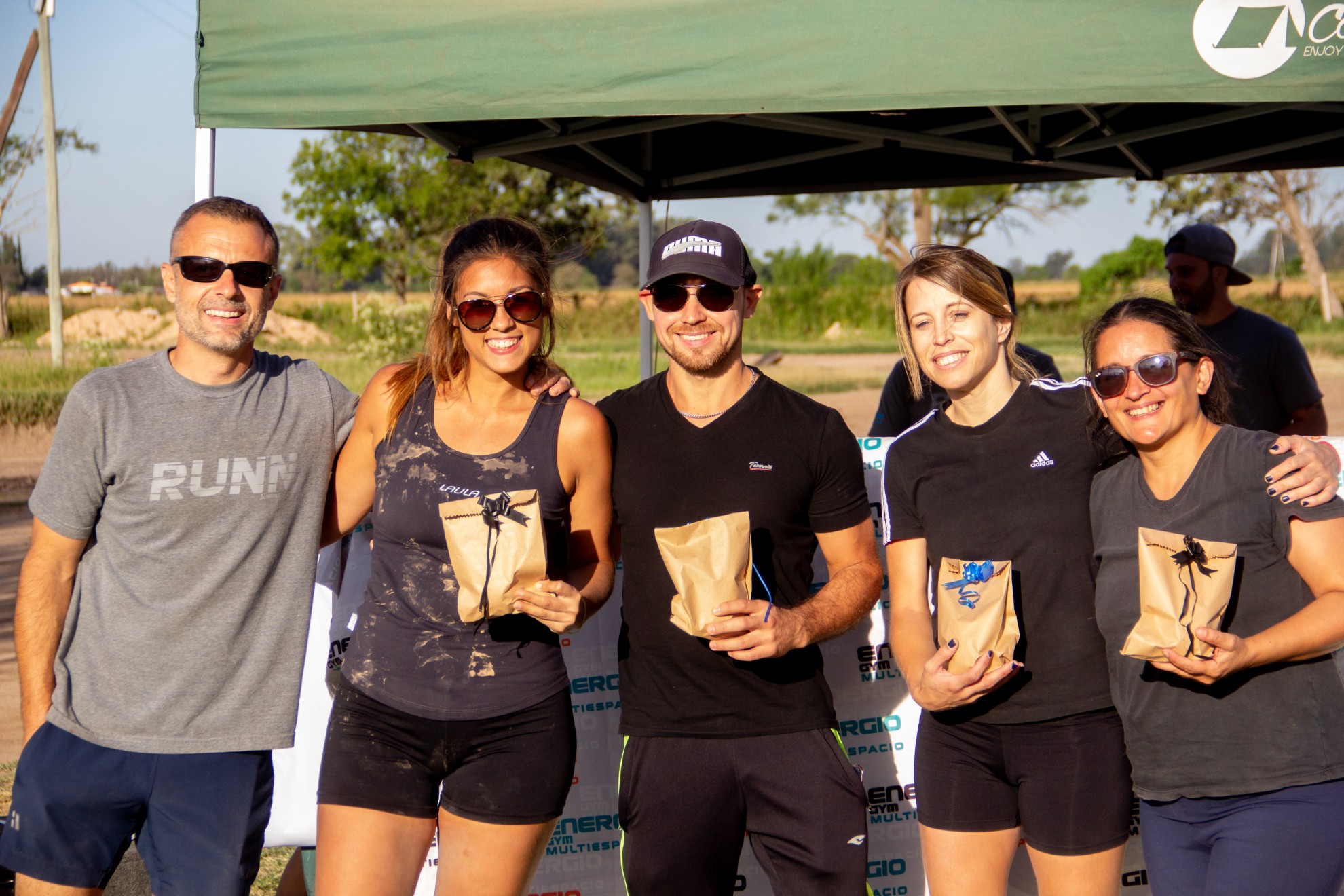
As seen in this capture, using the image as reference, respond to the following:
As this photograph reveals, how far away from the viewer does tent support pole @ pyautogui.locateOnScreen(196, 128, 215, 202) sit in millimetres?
3336

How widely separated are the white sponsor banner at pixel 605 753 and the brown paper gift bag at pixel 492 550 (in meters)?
1.13

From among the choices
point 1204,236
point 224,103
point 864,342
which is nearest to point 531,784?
point 224,103

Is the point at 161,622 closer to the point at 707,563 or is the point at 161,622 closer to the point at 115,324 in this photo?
the point at 707,563

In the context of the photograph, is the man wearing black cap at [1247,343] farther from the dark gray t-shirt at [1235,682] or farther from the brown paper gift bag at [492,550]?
the brown paper gift bag at [492,550]

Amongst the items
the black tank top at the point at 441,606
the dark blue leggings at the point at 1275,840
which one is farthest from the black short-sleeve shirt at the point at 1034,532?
the black tank top at the point at 441,606

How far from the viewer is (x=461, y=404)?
2.62 m

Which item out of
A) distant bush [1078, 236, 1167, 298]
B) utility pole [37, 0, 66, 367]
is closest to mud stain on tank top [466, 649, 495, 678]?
utility pole [37, 0, 66, 367]

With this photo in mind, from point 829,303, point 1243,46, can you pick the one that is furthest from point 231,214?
point 829,303

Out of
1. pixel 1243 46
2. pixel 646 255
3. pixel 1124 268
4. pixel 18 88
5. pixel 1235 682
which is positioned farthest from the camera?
pixel 1124 268

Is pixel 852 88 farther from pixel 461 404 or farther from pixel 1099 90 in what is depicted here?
pixel 461 404

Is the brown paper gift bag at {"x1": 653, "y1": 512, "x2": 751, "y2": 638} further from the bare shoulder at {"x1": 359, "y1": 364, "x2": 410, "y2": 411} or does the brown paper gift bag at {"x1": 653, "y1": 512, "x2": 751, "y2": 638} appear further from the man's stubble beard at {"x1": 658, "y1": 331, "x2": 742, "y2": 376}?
the bare shoulder at {"x1": 359, "y1": 364, "x2": 410, "y2": 411}

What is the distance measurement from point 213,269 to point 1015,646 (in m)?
2.08

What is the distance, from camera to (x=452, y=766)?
244cm

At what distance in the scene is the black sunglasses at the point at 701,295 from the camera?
2.58 meters
